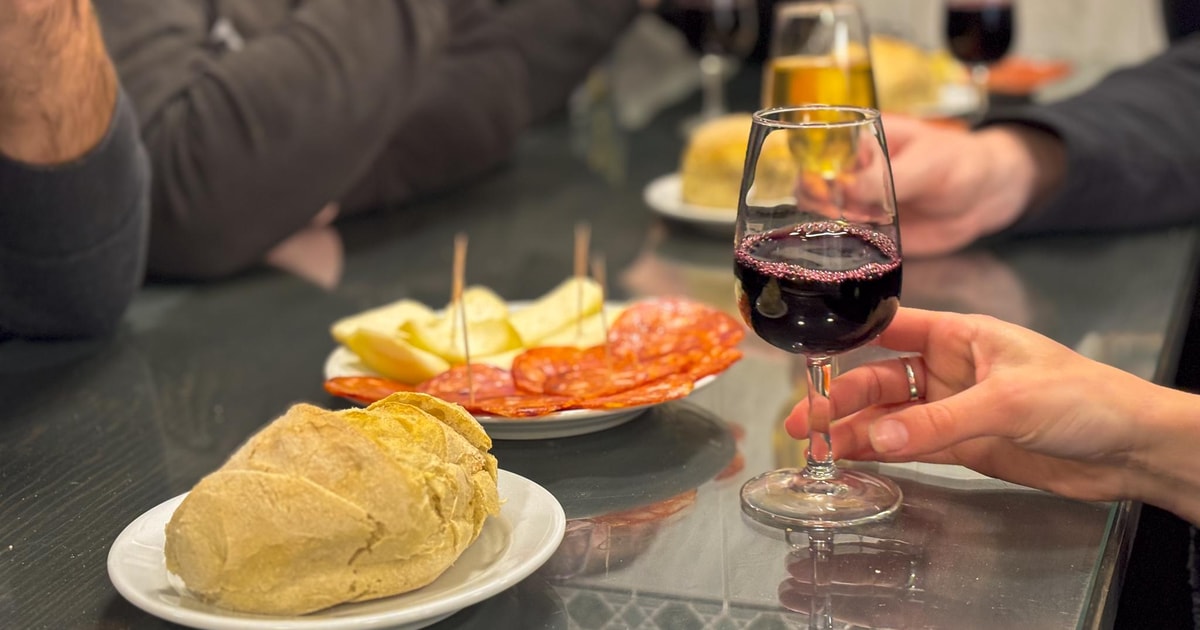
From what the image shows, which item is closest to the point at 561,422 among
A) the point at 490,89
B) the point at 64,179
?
the point at 64,179

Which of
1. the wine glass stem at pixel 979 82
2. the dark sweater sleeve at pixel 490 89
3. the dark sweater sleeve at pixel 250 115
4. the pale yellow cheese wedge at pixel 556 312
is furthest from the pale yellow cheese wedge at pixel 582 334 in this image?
the wine glass stem at pixel 979 82

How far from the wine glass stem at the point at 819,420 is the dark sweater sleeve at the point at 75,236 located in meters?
0.74

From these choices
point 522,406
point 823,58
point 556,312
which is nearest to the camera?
point 522,406

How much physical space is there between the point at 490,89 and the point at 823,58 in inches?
29.0

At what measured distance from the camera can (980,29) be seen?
223cm

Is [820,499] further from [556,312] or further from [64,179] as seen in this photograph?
[64,179]

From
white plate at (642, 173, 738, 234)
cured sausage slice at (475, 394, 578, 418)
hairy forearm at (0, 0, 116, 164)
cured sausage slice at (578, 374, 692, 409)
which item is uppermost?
hairy forearm at (0, 0, 116, 164)

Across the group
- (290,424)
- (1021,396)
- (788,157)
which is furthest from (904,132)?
(290,424)

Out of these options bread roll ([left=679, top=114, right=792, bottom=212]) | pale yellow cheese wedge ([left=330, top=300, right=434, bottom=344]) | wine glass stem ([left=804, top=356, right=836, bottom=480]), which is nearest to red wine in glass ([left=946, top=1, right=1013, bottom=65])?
bread roll ([left=679, top=114, right=792, bottom=212])

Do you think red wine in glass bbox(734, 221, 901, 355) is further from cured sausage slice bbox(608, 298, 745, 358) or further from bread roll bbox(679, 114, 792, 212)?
bread roll bbox(679, 114, 792, 212)

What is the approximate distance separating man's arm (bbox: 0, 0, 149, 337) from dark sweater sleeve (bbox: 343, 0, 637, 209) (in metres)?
0.64

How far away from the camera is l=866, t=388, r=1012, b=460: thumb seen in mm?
838

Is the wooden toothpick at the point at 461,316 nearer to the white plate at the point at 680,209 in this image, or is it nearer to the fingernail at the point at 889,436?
the fingernail at the point at 889,436

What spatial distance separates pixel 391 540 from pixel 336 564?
0.11 ft
